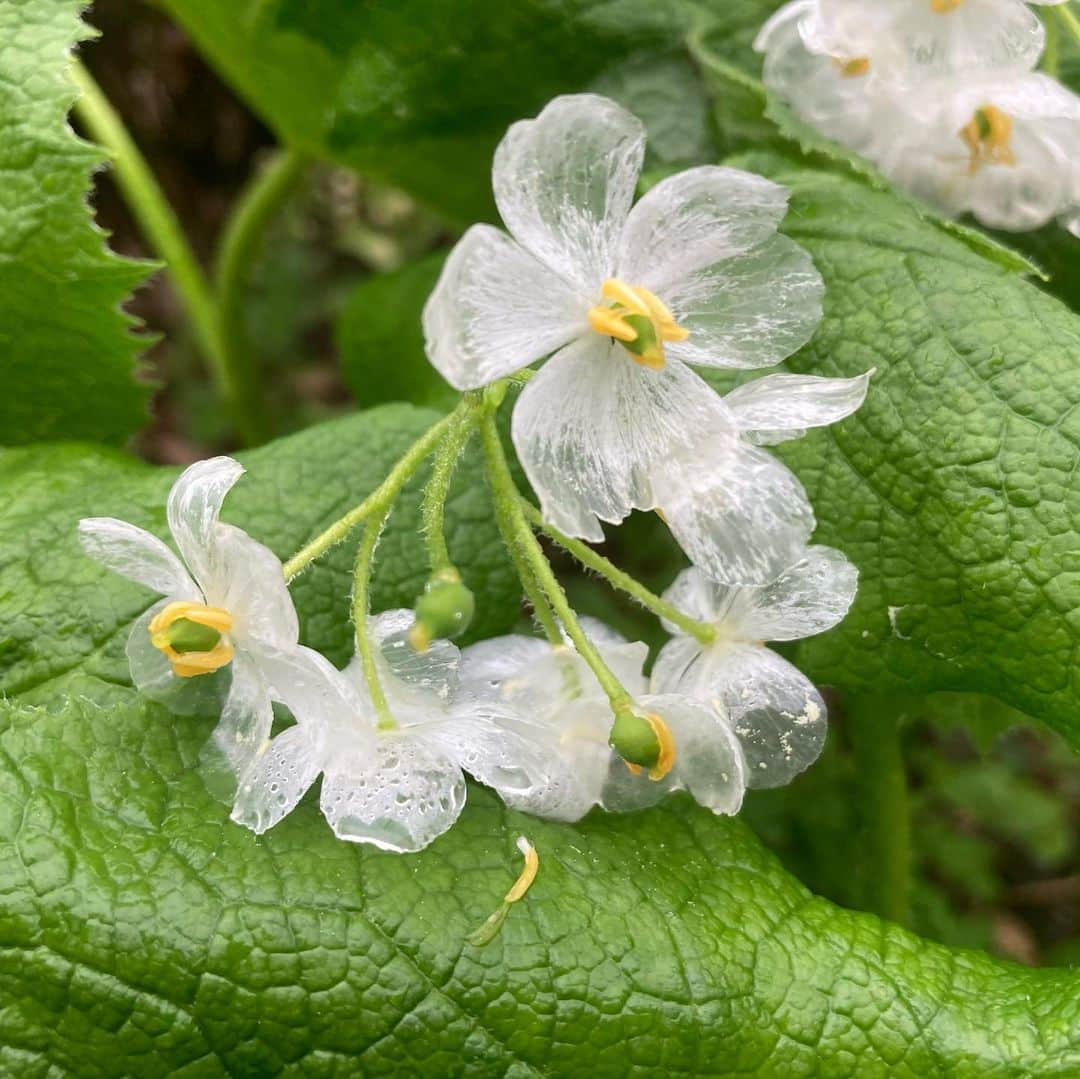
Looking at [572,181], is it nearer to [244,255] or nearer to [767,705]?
[767,705]

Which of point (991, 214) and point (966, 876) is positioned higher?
point (991, 214)

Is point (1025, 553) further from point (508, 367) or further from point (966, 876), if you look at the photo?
point (966, 876)

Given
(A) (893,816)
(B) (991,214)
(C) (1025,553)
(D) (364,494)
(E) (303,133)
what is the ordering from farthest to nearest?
(E) (303,133)
(A) (893,816)
(B) (991,214)
(D) (364,494)
(C) (1025,553)

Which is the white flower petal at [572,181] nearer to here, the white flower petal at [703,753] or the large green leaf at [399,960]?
the white flower petal at [703,753]

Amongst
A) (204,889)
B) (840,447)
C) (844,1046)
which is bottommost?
(844,1046)

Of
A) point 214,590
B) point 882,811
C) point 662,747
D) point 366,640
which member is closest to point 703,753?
point 662,747

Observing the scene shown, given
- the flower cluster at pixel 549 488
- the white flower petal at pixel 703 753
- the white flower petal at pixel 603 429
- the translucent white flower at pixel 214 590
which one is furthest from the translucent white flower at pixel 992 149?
the translucent white flower at pixel 214 590

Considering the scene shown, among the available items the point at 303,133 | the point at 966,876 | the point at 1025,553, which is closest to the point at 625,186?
the point at 1025,553

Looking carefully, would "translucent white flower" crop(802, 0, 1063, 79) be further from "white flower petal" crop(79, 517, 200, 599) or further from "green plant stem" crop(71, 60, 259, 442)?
"green plant stem" crop(71, 60, 259, 442)
